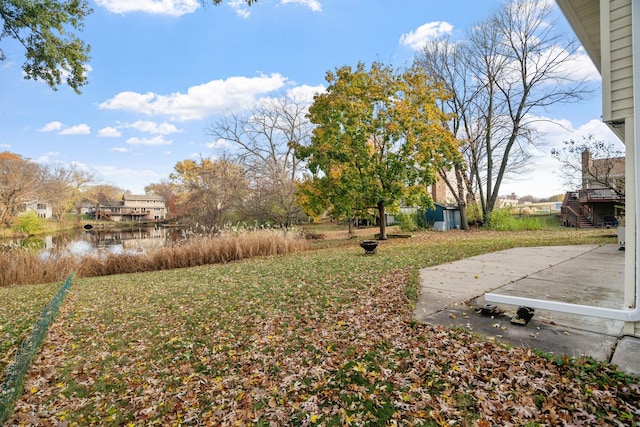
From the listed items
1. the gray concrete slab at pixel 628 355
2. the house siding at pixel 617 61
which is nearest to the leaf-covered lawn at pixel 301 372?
the gray concrete slab at pixel 628 355

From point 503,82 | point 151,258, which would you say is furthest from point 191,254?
point 503,82

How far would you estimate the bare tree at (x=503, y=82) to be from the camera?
15102mm

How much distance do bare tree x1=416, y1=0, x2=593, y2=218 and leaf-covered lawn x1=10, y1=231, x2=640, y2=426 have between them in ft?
49.0

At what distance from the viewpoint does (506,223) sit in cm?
1562

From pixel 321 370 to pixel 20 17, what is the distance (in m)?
6.81

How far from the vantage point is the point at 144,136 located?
25453mm

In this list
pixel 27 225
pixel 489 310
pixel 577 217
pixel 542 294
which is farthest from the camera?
pixel 27 225

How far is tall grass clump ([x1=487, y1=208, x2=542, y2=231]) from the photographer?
1520cm

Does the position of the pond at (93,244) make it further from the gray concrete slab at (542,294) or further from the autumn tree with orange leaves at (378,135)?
the gray concrete slab at (542,294)

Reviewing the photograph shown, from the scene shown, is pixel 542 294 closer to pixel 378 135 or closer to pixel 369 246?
pixel 369 246

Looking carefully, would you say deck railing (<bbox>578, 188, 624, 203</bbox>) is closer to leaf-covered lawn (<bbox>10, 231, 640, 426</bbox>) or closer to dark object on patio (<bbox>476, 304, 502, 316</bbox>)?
dark object on patio (<bbox>476, 304, 502, 316</bbox>)

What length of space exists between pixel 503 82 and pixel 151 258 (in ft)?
60.9

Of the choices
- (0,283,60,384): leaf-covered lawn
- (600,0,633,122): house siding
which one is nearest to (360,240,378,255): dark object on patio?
(600,0,633,122): house siding

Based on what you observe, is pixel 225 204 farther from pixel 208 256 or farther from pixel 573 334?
pixel 573 334
